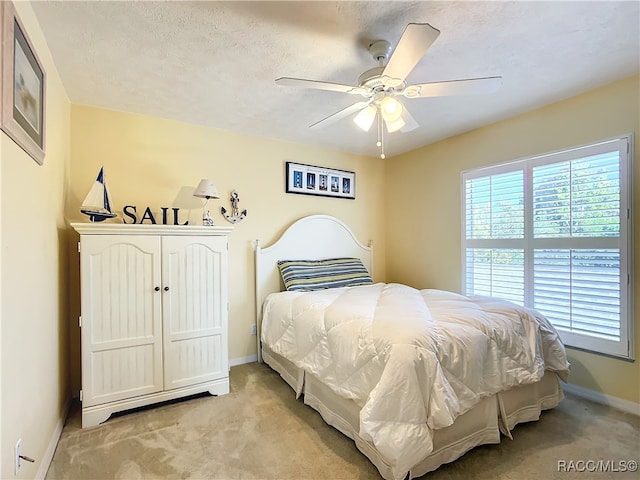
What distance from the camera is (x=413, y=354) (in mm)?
1553

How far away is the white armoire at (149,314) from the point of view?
2.20m

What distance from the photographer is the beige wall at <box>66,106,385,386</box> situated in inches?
104

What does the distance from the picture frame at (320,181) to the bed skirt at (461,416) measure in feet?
6.69

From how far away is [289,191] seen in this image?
3611 mm

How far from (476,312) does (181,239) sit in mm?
2205

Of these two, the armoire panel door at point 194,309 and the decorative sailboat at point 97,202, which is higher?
the decorative sailboat at point 97,202

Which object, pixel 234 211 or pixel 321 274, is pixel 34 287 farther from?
pixel 321 274

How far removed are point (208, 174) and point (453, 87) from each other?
233 cm

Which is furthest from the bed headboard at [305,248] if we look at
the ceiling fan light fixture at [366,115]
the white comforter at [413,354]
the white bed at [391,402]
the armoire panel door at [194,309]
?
the ceiling fan light fixture at [366,115]

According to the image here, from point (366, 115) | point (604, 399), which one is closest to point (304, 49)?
point (366, 115)

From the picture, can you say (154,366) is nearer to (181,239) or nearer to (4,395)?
(181,239)

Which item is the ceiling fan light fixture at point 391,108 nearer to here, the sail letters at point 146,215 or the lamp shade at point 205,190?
→ the lamp shade at point 205,190

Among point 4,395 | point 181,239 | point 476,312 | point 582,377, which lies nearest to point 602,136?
point 476,312

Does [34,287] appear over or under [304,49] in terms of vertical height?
under
